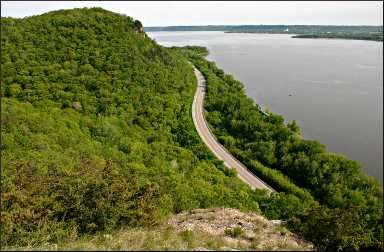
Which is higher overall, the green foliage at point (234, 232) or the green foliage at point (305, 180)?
the green foliage at point (234, 232)

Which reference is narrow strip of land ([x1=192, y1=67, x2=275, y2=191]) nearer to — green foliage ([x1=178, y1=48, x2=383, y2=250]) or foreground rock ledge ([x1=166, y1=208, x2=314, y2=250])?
green foliage ([x1=178, y1=48, x2=383, y2=250])

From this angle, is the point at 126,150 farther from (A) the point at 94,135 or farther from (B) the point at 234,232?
(B) the point at 234,232

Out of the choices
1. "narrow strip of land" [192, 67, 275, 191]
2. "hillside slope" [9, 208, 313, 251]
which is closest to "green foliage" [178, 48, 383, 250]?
"narrow strip of land" [192, 67, 275, 191]

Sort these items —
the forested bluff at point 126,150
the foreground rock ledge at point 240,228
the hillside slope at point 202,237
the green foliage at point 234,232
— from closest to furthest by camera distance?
the hillside slope at point 202,237 → the foreground rock ledge at point 240,228 → the green foliage at point 234,232 → the forested bluff at point 126,150

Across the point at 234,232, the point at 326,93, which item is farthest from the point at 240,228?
the point at 326,93

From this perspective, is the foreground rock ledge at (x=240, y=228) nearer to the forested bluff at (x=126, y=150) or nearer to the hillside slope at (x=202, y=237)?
the hillside slope at (x=202, y=237)

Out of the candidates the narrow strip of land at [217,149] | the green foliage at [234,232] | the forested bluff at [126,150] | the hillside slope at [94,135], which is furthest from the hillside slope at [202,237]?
the narrow strip of land at [217,149]

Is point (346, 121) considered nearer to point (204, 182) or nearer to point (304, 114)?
point (304, 114)
